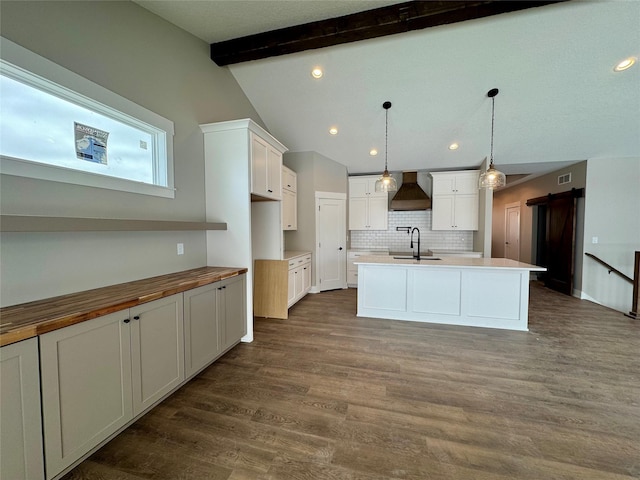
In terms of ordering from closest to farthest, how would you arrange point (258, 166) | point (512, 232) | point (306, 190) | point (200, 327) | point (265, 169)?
point (200, 327) < point (258, 166) < point (265, 169) < point (306, 190) < point (512, 232)

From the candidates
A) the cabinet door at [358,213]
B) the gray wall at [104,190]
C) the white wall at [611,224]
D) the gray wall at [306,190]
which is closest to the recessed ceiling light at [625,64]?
the white wall at [611,224]

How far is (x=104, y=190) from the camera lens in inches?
77.9

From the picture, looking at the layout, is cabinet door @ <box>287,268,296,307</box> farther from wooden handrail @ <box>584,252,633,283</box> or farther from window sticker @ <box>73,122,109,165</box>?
wooden handrail @ <box>584,252,633,283</box>

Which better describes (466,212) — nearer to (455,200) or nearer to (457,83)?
(455,200)

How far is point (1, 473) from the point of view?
110cm

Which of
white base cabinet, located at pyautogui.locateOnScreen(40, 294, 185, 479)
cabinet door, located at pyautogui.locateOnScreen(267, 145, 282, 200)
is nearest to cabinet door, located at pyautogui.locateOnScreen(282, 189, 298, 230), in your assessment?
cabinet door, located at pyautogui.locateOnScreen(267, 145, 282, 200)

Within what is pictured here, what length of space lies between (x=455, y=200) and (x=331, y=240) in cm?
294

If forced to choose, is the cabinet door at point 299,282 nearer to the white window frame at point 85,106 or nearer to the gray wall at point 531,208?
the white window frame at point 85,106

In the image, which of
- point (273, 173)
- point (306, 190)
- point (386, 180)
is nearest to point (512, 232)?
point (386, 180)

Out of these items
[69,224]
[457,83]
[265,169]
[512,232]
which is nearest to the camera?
[69,224]

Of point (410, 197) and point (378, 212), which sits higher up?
point (410, 197)

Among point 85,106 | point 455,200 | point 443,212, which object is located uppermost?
point 85,106

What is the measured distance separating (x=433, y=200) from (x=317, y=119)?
3.24m

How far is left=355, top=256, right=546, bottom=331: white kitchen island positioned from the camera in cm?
341
